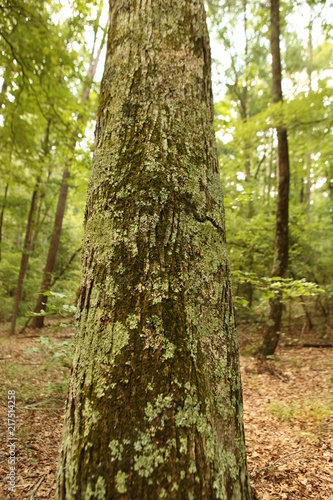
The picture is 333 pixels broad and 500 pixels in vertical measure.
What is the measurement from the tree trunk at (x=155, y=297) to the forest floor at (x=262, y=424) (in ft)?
5.30

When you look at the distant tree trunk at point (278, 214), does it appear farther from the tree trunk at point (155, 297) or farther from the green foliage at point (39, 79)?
the tree trunk at point (155, 297)

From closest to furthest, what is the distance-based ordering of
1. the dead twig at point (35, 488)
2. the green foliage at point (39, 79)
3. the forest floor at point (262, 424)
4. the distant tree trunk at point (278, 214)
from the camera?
the dead twig at point (35, 488), the forest floor at point (262, 424), the green foliage at point (39, 79), the distant tree trunk at point (278, 214)

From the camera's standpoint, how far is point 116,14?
5.14 feet

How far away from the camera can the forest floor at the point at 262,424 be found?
2.14m

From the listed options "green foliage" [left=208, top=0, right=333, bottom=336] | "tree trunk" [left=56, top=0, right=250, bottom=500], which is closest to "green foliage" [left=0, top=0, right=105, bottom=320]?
"tree trunk" [left=56, top=0, right=250, bottom=500]

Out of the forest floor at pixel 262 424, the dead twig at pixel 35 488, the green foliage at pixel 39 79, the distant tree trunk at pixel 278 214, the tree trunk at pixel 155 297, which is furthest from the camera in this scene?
the distant tree trunk at pixel 278 214

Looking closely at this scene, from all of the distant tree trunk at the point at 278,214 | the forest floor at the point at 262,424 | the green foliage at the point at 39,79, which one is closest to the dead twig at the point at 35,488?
the forest floor at the point at 262,424

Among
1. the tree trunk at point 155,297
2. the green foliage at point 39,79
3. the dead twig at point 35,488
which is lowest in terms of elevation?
the dead twig at point 35,488

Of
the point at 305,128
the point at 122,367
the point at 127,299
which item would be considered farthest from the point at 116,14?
the point at 305,128

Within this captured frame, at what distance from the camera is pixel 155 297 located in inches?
38.7

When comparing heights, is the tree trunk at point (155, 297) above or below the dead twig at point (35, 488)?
above

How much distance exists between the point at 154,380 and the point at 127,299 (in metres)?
0.28

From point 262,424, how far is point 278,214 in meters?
4.38

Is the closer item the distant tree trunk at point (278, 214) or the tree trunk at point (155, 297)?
the tree trunk at point (155, 297)
